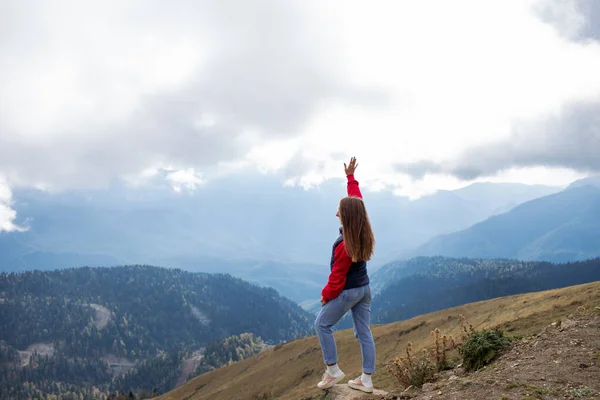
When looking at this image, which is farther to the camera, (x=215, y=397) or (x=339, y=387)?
(x=215, y=397)

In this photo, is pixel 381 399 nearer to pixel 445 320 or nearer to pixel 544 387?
pixel 544 387

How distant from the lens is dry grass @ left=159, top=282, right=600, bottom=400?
52625 millimetres

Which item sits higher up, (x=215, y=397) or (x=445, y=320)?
(x=445, y=320)

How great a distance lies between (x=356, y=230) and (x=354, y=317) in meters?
2.69

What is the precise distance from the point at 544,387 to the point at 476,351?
4.60 metres

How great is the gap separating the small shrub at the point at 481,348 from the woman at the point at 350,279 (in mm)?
4945

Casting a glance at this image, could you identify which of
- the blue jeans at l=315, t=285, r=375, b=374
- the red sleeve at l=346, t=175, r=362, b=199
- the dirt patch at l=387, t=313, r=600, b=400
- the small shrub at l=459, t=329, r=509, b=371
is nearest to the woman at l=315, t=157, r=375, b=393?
the blue jeans at l=315, t=285, r=375, b=374

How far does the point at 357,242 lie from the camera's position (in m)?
9.50

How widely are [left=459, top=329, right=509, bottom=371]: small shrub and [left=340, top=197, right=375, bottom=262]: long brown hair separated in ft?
22.8

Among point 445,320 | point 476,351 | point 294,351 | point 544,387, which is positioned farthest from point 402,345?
point 544,387

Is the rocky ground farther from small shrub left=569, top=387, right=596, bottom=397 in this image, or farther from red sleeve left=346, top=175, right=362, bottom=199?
red sleeve left=346, top=175, right=362, bottom=199

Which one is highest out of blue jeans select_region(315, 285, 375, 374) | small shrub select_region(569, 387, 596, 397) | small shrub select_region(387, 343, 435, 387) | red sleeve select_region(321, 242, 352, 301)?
red sleeve select_region(321, 242, 352, 301)

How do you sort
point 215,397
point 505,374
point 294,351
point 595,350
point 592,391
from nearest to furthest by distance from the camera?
point 592,391 → point 505,374 → point 595,350 → point 215,397 → point 294,351

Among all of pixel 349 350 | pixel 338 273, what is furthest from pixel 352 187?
pixel 349 350
